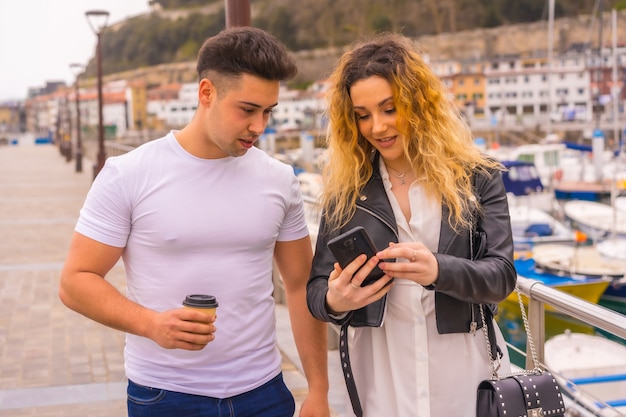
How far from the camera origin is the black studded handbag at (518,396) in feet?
6.81

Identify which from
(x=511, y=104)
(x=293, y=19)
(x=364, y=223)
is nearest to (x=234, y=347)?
(x=364, y=223)

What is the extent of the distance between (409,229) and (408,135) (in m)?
0.24

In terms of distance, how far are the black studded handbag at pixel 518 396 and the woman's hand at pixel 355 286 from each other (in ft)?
1.01

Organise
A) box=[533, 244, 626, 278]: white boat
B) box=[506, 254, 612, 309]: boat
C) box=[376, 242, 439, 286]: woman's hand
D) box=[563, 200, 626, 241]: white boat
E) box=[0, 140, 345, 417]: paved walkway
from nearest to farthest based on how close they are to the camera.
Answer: box=[376, 242, 439, 286]: woman's hand < box=[0, 140, 345, 417]: paved walkway < box=[506, 254, 612, 309]: boat < box=[533, 244, 626, 278]: white boat < box=[563, 200, 626, 241]: white boat

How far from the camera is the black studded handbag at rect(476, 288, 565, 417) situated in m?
2.07

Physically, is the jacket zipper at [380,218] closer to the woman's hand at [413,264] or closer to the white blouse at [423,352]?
the white blouse at [423,352]

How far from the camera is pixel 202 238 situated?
2.14 meters

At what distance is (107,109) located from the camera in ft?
441

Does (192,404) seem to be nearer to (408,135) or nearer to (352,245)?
(352,245)

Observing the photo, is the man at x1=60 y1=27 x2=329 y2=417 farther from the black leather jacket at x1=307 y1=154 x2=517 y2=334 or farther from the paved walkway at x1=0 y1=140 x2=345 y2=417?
the paved walkway at x1=0 y1=140 x2=345 y2=417

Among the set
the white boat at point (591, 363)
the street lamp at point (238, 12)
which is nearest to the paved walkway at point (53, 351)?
the street lamp at point (238, 12)

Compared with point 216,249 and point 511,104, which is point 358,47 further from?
point 511,104

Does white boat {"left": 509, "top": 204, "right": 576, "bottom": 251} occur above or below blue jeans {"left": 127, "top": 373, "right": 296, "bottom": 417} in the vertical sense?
below

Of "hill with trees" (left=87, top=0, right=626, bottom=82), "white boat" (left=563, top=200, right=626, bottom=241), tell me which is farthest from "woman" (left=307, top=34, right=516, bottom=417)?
"hill with trees" (left=87, top=0, right=626, bottom=82)
